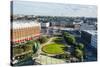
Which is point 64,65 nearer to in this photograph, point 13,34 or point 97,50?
point 97,50

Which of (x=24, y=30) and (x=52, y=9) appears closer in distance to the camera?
(x=24, y=30)

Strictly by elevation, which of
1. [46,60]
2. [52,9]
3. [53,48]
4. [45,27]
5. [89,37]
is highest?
[52,9]

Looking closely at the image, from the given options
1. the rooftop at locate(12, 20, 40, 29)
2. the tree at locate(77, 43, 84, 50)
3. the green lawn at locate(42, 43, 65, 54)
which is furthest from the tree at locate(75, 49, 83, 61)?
the rooftop at locate(12, 20, 40, 29)

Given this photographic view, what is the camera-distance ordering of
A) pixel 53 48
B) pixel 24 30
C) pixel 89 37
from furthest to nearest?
pixel 89 37
pixel 53 48
pixel 24 30

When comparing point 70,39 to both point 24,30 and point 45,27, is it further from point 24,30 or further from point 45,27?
point 24,30

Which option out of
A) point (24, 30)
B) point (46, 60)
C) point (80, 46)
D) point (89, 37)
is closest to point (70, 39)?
point (80, 46)

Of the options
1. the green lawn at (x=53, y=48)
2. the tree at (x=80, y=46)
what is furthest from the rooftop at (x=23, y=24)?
the tree at (x=80, y=46)

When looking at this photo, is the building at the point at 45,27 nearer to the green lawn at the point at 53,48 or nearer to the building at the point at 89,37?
the green lawn at the point at 53,48
